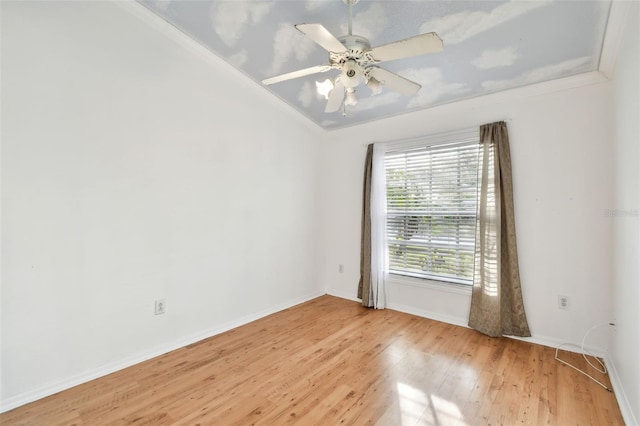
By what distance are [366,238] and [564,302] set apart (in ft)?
6.81

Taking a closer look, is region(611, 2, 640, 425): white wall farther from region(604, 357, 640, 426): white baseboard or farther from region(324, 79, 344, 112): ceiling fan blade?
region(324, 79, 344, 112): ceiling fan blade

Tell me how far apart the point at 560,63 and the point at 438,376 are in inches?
110

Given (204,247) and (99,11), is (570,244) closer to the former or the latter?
(204,247)

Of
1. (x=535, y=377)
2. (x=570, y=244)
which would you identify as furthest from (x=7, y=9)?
(x=570, y=244)

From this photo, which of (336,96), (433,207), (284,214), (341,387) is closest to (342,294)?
(284,214)

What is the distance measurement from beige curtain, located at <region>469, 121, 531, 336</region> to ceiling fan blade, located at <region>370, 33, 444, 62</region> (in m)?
1.78

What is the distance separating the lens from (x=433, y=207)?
11.0ft

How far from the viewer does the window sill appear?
3.11 m

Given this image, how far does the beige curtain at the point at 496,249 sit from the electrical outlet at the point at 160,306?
10.1 ft

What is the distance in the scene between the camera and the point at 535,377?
2133 millimetres

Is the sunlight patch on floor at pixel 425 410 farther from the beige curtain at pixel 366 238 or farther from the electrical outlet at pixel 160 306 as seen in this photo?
the electrical outlet at pixel 160 306

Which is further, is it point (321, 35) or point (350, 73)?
point (350, 73)

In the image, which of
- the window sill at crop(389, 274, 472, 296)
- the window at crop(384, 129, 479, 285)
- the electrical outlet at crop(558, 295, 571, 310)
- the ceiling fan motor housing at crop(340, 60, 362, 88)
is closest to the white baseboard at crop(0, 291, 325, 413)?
the window sill at crop(389, 274, 472, 296)

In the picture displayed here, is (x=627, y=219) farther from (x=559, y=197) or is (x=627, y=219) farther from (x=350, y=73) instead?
(x=350, y=73)
